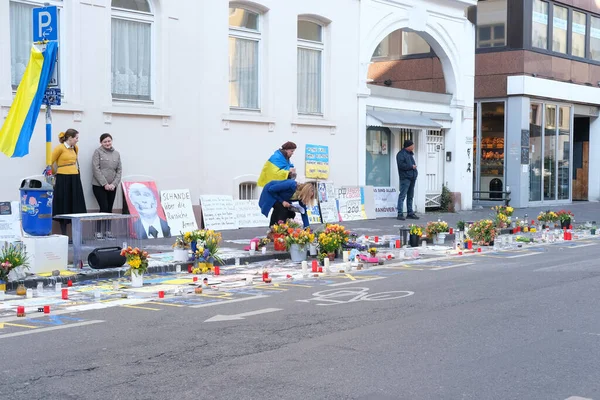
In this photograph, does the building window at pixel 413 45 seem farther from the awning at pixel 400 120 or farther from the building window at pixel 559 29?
the building window at pixel 559 29

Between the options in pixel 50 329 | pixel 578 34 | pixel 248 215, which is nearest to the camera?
pixel 50 329

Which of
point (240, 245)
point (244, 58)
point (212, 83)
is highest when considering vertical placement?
point (244, 58)

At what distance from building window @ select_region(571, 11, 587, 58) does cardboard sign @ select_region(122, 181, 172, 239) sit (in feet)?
59.2

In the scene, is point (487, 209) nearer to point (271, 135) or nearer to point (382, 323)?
point (271, 135)

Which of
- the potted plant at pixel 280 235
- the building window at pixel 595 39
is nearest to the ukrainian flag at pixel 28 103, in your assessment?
the potted plant at pixel 280 235

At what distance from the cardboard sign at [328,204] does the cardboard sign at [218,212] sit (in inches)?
105

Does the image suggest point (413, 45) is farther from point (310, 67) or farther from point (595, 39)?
point (310, 67)

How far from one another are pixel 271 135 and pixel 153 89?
10.6ft

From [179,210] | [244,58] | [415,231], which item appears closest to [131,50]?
[244,58]

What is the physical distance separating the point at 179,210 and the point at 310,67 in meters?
5.53

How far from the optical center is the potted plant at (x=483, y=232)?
15727mm

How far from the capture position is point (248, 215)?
18.6m

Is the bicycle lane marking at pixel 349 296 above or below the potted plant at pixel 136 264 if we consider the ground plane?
below

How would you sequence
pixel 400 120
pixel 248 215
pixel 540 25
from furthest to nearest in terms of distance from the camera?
1. pixel 540 25
2. pixel 400 120
3. pixel 248 215
